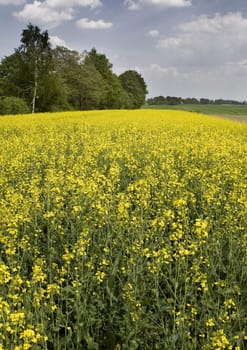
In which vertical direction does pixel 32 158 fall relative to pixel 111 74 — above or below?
below

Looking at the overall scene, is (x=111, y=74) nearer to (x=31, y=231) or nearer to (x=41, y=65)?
(x=41, y=65)

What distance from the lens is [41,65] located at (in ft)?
137

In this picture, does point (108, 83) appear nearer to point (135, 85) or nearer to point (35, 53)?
point (135, 85)

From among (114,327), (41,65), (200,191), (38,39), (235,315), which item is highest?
(38,39)

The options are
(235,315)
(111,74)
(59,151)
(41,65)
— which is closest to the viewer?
(235,315)

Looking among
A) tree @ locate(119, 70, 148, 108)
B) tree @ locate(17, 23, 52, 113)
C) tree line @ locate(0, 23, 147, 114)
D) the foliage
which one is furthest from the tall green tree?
the foliage

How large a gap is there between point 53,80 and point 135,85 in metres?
34.8

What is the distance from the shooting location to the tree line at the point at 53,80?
41.8 m

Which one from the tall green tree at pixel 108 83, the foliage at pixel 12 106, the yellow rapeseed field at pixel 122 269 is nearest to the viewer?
the yellow rapeseed field at pixel 122 269

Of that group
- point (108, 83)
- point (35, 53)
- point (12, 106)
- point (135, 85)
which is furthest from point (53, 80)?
point (135, 85)

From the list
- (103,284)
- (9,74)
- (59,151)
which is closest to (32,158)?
(59,151)

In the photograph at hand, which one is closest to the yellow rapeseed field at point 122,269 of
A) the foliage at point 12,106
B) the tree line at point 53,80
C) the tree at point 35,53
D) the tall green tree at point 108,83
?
the foliage at point 12,106

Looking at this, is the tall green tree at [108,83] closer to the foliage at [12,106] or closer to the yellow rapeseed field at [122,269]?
the foliage at [12,106]

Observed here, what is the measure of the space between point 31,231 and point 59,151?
459cm
